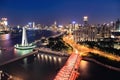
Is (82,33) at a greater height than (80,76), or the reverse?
(82,33)

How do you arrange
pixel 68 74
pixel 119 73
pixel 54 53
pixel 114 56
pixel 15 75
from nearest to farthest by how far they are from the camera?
1. pixel 68 74
2. pixel 15 75
3. pixel 119 73
4. pixel 114 56
5. pixel 54 53

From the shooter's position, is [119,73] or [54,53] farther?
[54,53]

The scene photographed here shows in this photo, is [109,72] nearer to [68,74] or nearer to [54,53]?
[68,74]

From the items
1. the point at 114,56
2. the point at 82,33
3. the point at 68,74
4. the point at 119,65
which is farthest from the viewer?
the point at 82,33

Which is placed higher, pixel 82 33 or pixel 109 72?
pixel 82 33

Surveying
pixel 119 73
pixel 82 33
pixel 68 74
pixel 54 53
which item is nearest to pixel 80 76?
pixel 68 74

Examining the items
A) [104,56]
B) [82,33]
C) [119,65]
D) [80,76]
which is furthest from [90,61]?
[82,33]

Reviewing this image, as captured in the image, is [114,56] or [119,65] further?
[114,56]

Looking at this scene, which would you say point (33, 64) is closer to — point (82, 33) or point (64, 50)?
point (64, 50)

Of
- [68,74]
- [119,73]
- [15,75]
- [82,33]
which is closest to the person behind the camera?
[68,74]
